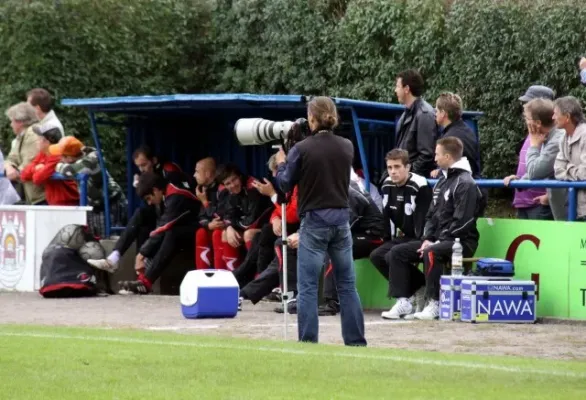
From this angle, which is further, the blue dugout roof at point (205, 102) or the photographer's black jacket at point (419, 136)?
the blue dugout roof at point (205, 102)

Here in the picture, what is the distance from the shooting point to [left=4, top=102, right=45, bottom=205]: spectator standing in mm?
20594

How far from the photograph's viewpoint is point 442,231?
51.8 feet

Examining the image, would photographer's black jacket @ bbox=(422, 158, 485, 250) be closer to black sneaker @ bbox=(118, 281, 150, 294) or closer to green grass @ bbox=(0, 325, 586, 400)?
green grass @ bbox=(0, 325, 586, 400)

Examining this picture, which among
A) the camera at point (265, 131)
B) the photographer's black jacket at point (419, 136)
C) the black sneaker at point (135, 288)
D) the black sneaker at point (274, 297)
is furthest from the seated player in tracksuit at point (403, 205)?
the black sneaker at point (135, 288)

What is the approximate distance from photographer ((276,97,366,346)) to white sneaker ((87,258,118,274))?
6.80 metres

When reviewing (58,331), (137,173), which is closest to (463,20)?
(137,173)

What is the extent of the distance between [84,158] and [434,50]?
6.69 m

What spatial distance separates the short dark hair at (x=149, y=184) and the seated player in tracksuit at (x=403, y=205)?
4.36m

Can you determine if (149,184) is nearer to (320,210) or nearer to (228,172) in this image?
(228,172)

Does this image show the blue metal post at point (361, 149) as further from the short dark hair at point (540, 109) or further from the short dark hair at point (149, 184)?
the short dark hair at point (149, 184)

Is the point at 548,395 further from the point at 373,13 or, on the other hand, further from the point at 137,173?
the point at 373,13

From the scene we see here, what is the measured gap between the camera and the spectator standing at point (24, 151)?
20.6m

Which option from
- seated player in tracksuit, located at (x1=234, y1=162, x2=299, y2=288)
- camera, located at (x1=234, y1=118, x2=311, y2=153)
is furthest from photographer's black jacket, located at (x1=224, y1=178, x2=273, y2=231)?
camera, located at (x1=234, y1=118, x2=311, y2=153)

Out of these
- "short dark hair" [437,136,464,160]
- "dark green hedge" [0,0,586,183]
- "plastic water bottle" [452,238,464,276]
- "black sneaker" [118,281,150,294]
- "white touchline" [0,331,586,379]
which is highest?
"dark green hedge" [0,0,586,183]
